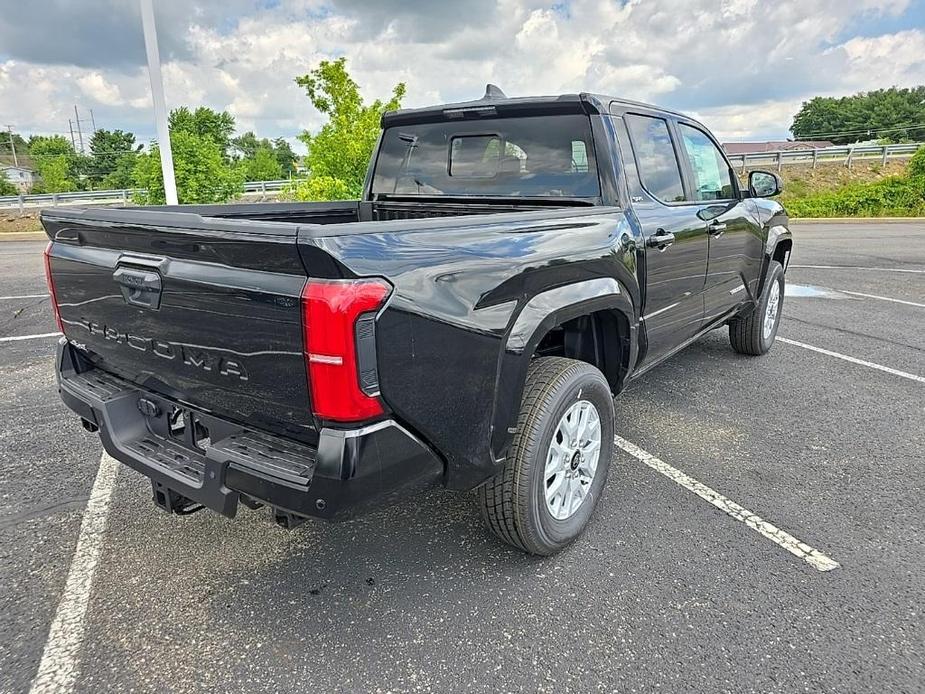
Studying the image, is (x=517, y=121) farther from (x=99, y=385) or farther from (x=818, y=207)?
(x=818, y=207)

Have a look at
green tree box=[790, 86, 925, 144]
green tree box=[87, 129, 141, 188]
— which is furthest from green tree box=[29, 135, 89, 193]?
green tree box=[790, 86, 925, 144]

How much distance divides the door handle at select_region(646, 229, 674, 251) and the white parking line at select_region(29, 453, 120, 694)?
9.63 ft

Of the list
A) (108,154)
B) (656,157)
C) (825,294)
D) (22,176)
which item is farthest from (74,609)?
(22,176)

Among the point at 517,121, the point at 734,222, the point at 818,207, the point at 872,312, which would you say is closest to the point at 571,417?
the point at 517,121

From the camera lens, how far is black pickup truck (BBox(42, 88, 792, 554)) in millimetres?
1823

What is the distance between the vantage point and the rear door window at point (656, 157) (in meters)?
3.40

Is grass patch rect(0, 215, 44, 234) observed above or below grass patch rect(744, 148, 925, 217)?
below

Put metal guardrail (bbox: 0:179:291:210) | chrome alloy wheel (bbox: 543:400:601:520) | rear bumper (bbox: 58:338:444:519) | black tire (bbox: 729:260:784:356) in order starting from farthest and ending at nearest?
metal guardrail (bbox: 0:179:291:210) → black tire (bbox: 729:260:784:356) → chrome alloy wheel (bbox: 543:400:601:520) → rear bumper (bbox: 58:338:444:519)

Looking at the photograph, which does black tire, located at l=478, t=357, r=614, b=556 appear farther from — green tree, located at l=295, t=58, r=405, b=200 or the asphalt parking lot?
green tree, located at l=295, t=58, r=405, b=200

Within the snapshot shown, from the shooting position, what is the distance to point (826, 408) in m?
4.39

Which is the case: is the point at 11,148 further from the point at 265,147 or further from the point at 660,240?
the point at 660,240

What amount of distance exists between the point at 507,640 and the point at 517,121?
98.7 inches

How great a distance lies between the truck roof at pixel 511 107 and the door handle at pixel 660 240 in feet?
2.24

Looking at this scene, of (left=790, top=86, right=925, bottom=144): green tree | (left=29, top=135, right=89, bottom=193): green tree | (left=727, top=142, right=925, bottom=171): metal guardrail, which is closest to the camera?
(left=727, top=142, right=925, bottom=171): metal guardrail
